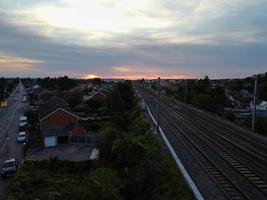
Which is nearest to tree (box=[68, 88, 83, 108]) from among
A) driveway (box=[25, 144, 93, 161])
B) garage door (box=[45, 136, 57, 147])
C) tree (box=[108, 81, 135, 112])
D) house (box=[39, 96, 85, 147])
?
tree (box=[108, 81, 135, 112])

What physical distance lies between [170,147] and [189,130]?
786 cm

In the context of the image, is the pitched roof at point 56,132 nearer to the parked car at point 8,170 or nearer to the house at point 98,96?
the parked car at point 8,170

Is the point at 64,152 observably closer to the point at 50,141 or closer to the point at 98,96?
the point at 50,141

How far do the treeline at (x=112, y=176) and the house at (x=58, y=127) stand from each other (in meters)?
10.9

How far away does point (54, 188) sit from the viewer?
22844 mm

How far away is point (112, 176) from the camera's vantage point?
16578 millimetres

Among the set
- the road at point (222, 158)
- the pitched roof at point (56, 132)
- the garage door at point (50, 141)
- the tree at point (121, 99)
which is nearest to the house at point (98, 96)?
the tree at point (121, 99)

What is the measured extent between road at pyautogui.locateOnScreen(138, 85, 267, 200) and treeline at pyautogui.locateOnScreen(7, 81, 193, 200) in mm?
1371

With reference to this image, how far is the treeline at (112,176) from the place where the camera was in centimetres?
1575

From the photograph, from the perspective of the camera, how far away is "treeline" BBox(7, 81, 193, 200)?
15.7m

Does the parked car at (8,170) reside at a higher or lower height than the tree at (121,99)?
lower

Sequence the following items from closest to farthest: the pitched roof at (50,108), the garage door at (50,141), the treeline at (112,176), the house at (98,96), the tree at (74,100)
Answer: the treeline at (112,176) → the garage door at (50,141) → the pitched roof at (50,108) → the tree at (74,100) → the house at (98,96)

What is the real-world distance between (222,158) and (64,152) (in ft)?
63.9

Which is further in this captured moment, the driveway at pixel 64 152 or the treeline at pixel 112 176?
the driveway at pixel 64 152
